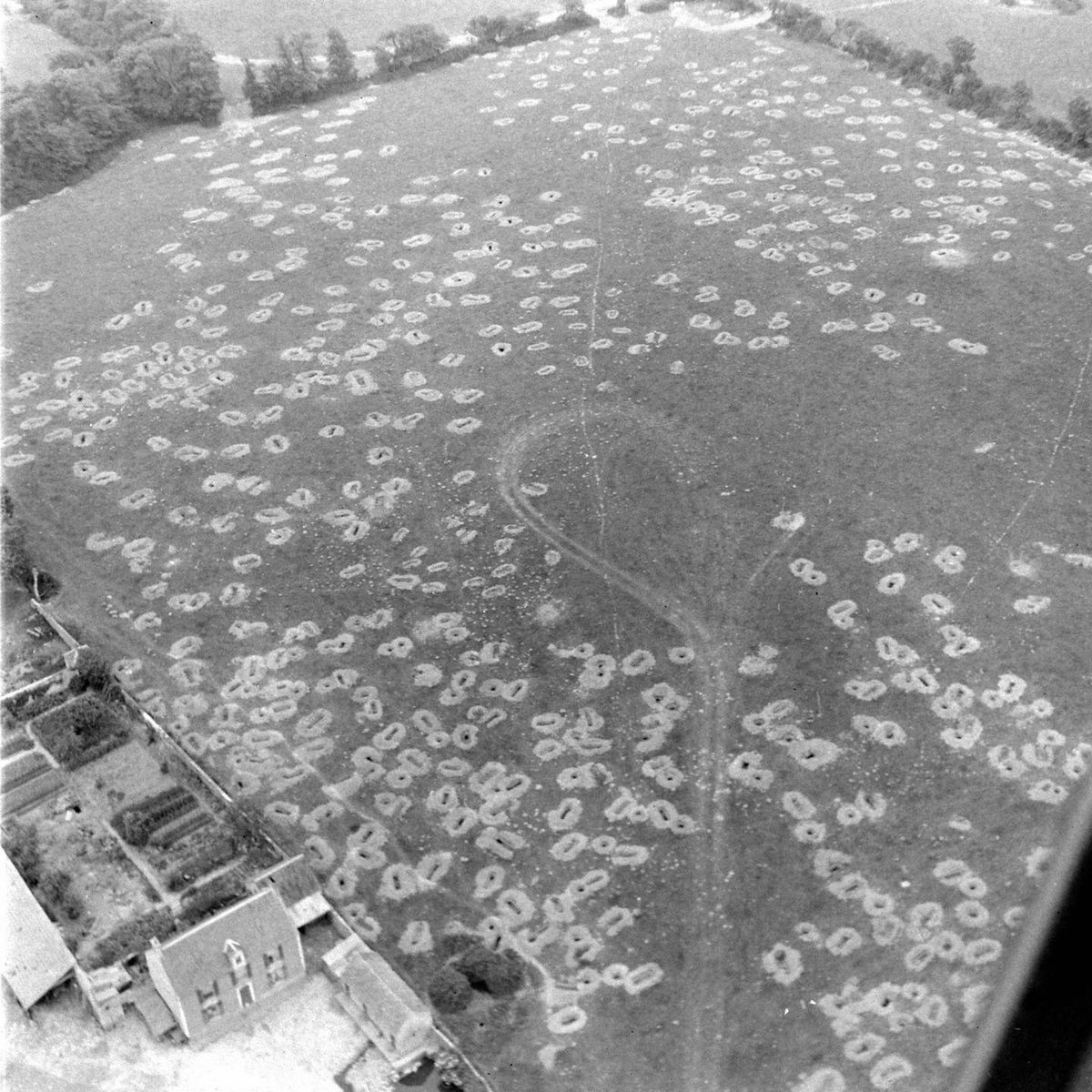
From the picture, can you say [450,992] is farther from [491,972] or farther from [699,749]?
[699,749]

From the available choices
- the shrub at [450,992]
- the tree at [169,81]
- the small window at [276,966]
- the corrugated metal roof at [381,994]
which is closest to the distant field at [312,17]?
the tree at [169,81]

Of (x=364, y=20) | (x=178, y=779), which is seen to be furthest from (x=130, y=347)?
(x=364, y=20)

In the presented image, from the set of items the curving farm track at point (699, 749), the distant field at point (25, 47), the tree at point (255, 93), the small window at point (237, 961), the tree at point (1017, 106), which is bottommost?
the curving farm track at point (699, 749)

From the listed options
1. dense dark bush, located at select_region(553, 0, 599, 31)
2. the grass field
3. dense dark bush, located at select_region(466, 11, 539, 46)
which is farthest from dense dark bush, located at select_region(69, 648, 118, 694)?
dense dark bush, located at select_region(553, 0, 599, 31)

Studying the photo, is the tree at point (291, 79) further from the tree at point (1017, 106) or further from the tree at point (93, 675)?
the tree at point (93, 675)

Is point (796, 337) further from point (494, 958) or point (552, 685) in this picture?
point (494, 958)
